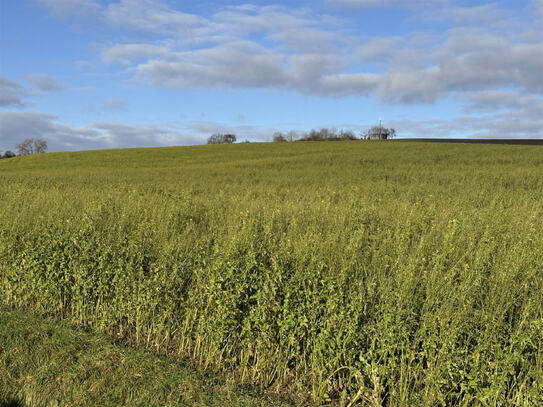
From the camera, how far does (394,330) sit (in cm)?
389

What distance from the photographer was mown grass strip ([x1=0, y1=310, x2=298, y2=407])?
12.8ft

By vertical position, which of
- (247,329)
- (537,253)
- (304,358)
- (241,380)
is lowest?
(241,380)

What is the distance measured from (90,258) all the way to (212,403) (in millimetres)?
3338

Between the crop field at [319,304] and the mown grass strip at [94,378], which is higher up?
the crop field at [319,304]

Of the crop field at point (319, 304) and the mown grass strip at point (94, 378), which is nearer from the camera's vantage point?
the crop field at point (319, 304)

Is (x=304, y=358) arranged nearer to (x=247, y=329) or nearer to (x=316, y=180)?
(x=247, y=329)

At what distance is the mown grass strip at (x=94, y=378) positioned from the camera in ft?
12.8

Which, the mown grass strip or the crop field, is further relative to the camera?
the mown grass strip

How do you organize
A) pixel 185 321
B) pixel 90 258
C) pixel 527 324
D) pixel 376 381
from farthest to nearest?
1. pixel 90 258
2. pixel 185 321
3. pixel 527 324
4. pixel 376 381

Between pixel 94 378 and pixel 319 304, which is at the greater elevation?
pixel 319 304

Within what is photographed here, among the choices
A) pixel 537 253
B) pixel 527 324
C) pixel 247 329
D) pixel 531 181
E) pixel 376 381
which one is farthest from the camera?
pixel 531 181

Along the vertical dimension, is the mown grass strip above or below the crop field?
below

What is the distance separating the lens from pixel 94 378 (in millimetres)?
4242

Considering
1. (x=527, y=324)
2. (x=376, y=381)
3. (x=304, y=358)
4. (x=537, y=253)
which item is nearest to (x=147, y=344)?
(x=304, y=358)
